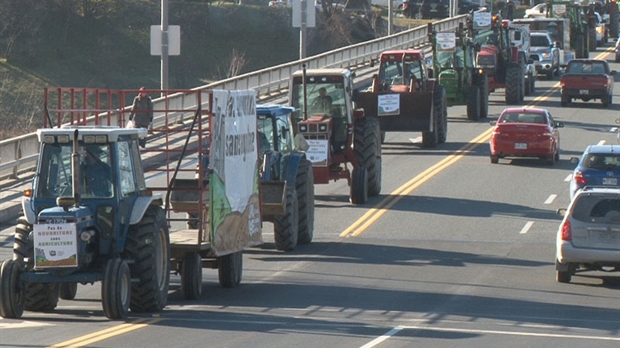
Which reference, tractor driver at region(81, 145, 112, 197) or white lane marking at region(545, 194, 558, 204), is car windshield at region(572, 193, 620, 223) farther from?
white lane marking at region(545, 194, 558, 204)

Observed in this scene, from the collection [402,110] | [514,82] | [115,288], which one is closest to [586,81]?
[514,82]

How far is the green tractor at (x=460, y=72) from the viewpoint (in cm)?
4403

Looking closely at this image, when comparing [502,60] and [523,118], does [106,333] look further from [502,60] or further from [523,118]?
[502,60]

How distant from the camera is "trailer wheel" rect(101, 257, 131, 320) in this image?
15.5m

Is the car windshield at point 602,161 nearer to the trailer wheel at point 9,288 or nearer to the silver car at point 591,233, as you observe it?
the silver car at point 591,233

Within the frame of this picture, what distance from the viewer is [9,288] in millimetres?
15648

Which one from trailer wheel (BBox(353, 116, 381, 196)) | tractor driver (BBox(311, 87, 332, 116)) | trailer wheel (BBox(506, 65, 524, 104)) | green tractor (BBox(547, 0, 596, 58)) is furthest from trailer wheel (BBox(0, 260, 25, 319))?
green tractor (BBox(547, 0, 596, 58))

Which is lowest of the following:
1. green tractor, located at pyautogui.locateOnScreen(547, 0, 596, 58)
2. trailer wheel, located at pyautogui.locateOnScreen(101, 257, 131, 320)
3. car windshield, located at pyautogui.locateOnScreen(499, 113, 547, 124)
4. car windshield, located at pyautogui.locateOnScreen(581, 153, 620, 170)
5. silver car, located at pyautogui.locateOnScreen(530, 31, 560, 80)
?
trailer wheel, located at pyautogui.locateOnScreen(101, 257, 131, 320)

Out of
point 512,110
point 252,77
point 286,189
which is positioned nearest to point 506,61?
point 252,77

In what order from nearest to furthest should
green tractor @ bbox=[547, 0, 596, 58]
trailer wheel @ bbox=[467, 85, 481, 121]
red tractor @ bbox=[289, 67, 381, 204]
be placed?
red tractor @ bbox=[289, 67, 381, 204]
trailer wheel @ bbox=[467, 85, 481, 121]
green tractor @ bbox=[547, 0, 596, 58]

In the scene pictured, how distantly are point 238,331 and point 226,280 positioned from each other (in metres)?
4.23

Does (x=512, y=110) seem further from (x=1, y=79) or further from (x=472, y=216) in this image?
(x=1, y=79)

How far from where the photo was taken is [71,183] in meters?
16.3

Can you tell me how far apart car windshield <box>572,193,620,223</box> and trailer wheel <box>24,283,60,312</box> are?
26.9 feet
